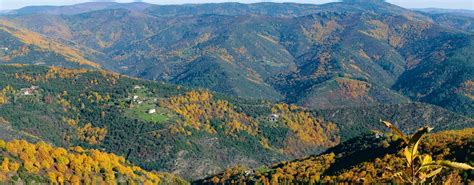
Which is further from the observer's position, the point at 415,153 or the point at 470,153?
the point at 470,153

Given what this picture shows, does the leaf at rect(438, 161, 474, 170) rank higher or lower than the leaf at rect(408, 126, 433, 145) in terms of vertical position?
lower

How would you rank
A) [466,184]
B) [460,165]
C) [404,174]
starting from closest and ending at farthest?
[460,165], [404,174], [466,184]

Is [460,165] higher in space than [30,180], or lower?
higher

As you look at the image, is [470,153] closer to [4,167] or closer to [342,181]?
[342,181]

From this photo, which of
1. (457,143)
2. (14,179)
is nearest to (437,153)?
(457,143)

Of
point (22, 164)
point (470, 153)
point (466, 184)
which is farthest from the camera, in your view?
point (22, 164)

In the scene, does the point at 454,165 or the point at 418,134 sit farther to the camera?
the point at 454,165

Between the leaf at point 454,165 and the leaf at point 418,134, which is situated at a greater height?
the leaf at point 418,134

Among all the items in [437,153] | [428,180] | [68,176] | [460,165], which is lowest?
[68,176]

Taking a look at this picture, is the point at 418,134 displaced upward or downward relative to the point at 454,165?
upward
